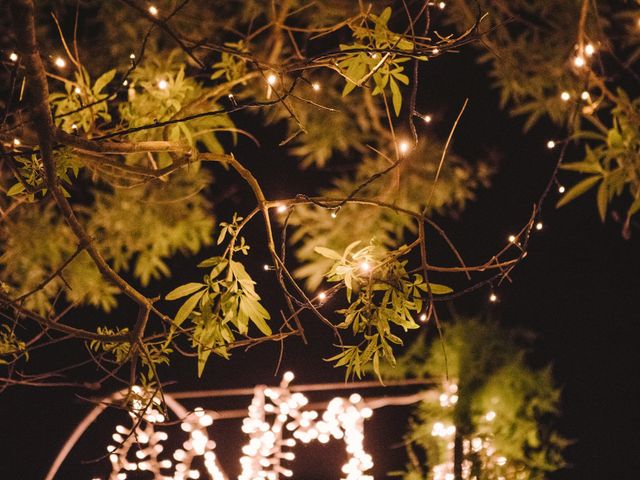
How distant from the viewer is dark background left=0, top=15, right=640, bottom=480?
131 inches

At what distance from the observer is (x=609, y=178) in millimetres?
1678

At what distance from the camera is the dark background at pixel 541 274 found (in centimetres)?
332

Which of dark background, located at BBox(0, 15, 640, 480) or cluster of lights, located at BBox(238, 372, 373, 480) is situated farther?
dark background, located at BBox(0, 15, 640, 480)

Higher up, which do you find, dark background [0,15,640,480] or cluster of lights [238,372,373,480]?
dark background [0,15,640,480]

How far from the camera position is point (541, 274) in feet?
11.3

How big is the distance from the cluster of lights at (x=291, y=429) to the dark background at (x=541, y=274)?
401 millimetres

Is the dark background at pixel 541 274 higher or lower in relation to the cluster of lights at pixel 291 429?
higher

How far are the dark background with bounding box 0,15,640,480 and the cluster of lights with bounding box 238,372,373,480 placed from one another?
401mm

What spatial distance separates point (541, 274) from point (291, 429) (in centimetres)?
171

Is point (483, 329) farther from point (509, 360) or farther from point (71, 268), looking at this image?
point (71, 268)

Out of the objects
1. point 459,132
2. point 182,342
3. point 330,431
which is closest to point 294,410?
point 330,431

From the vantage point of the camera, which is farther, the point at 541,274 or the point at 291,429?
the point at 541,274

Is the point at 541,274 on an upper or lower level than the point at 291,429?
upper

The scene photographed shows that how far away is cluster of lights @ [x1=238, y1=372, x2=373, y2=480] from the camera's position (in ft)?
9.85
